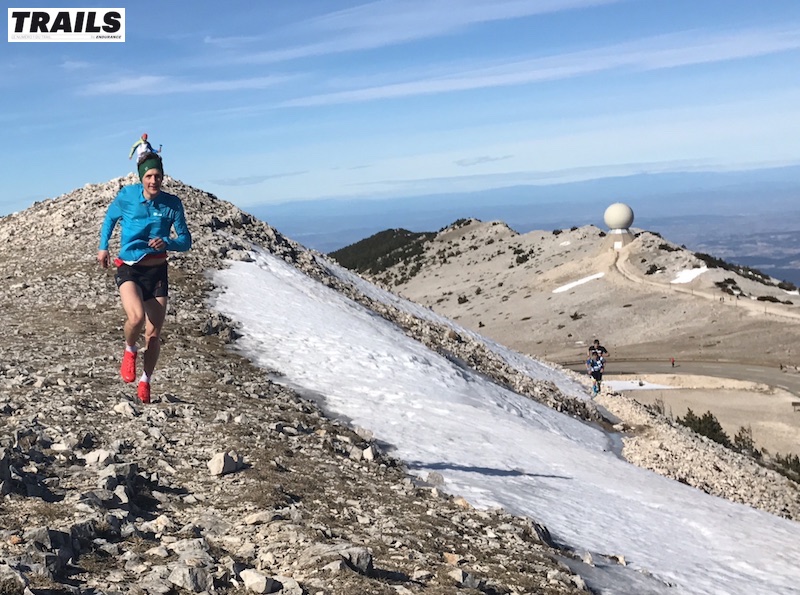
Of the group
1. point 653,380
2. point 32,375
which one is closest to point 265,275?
point 32,375

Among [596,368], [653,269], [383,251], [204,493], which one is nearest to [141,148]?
[204,493]

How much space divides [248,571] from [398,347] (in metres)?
15.8

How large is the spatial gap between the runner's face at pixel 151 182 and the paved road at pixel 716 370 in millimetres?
37530

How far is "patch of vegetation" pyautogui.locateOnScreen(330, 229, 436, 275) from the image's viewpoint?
113481 millimetres

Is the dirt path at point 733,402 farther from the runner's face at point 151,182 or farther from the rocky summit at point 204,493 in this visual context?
the runner's face at point 151,182

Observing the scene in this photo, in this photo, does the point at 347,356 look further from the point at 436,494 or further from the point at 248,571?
the point at 248,571

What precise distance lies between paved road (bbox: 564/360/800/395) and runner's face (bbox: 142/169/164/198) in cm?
3753

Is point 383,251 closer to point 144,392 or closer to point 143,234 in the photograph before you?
point 144,392

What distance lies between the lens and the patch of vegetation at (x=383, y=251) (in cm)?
11348

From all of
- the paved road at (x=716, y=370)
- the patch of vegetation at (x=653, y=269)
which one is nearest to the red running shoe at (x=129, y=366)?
the paved road at (x=716, y=370)

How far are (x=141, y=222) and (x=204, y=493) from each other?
3.71 metres

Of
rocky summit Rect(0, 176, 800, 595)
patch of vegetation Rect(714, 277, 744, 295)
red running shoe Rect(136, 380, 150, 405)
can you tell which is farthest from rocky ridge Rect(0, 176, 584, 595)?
Answer: patch of vegetation Rect(714, 277, 744, 295)

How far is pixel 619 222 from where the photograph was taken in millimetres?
80500

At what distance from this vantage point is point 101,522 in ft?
21.9
